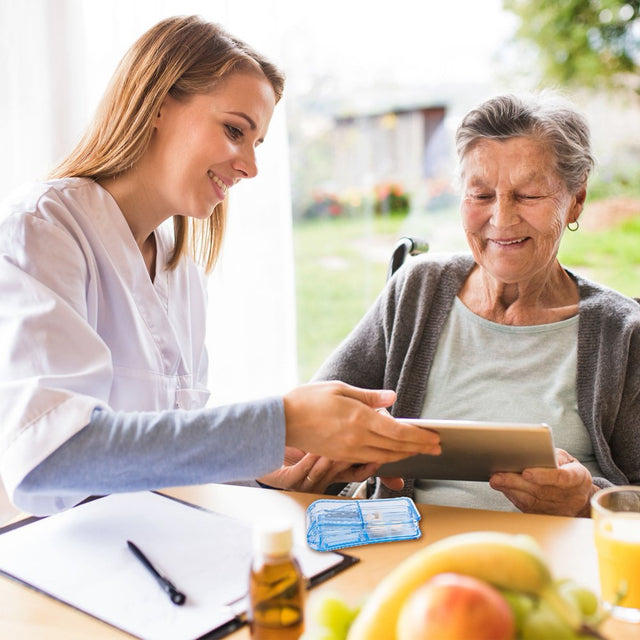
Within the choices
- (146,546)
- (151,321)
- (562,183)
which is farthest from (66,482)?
(562,183)

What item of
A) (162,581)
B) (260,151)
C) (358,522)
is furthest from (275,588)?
(260,151)

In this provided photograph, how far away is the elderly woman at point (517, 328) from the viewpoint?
4.83 feet

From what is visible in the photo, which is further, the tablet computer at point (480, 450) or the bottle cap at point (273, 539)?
the tablet computer at point (480, 450)

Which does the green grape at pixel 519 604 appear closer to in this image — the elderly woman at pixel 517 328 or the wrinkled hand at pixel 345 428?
the wrinkled hand at pixel 345 428

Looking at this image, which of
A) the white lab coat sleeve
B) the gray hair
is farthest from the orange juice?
the gray hair

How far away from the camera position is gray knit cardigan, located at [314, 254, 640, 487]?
4.77 ft

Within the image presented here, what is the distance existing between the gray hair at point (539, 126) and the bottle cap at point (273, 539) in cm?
114

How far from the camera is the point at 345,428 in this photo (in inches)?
40.4

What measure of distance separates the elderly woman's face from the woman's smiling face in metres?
0.48

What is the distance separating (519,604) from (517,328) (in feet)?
3.77

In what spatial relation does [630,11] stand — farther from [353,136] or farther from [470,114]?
[470,114]

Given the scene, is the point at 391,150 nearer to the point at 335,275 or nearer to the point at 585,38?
the point at 335,275

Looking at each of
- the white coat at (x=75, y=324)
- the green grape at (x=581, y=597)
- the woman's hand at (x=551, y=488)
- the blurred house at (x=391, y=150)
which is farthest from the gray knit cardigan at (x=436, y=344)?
the blurred house at (x=391, y=150)

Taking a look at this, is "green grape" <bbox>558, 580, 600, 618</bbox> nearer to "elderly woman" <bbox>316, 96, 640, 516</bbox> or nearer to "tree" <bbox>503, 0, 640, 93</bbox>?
"elderly woman" <bbox>316, 96, 640, 516</bbox>
